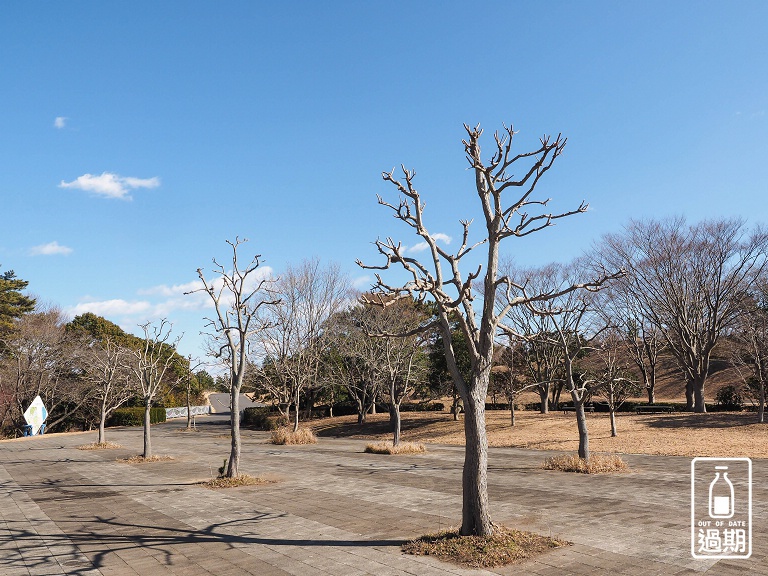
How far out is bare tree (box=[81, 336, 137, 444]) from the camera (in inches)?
1079

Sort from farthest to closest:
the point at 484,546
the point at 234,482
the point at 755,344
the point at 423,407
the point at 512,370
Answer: the point at 423,407 → the point at 512,370 → the point at 755,344 → the point at 234,482 → the point at 484,546

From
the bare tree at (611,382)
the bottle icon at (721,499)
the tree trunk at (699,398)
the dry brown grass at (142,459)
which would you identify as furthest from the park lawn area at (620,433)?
the dry brown grass at (142,459)

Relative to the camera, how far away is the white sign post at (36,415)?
3756cm

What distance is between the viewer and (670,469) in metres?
15.6

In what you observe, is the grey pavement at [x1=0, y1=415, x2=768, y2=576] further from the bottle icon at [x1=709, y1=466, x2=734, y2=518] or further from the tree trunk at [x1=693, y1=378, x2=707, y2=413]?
the tree trunk at [x1=693, y1=378, x2=707, y2=413]

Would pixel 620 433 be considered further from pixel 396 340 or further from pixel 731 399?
pixel 396 340

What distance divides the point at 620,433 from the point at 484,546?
19.5 metres

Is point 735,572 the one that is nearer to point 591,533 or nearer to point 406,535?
point 591,533

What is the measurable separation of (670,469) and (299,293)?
76.8 feet

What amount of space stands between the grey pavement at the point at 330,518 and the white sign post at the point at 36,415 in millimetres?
21969

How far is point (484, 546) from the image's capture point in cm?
748

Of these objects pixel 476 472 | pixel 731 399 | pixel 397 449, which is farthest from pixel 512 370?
pixel 476 472

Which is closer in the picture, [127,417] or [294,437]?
[294,437]

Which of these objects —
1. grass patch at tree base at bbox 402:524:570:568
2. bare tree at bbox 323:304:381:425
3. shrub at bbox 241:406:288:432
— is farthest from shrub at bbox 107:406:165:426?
grass patch at tree base at bbox 402:524:570:568
